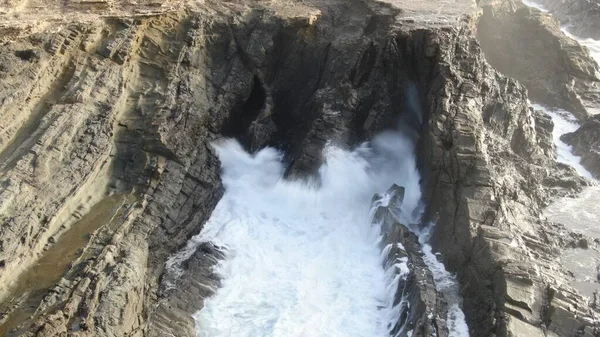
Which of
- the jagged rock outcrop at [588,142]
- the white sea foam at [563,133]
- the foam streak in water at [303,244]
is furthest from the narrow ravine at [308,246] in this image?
the jagged rock outcrop at [588,142]

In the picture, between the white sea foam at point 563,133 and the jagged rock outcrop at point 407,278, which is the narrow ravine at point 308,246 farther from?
the white sea foam at point 563,133

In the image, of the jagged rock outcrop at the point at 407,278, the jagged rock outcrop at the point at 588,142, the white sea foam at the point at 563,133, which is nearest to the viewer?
the jagged rock outcrop at the point at 407,278

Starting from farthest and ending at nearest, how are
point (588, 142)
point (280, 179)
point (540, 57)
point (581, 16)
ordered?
1. point (581, 16)
2. point (540, 57)
3. point (588, 142)
4. point (280, 179)

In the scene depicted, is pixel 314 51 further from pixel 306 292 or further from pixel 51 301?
pixel 51 301

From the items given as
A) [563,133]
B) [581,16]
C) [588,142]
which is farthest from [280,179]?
[581,16]

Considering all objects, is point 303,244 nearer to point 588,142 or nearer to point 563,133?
point 588,142
